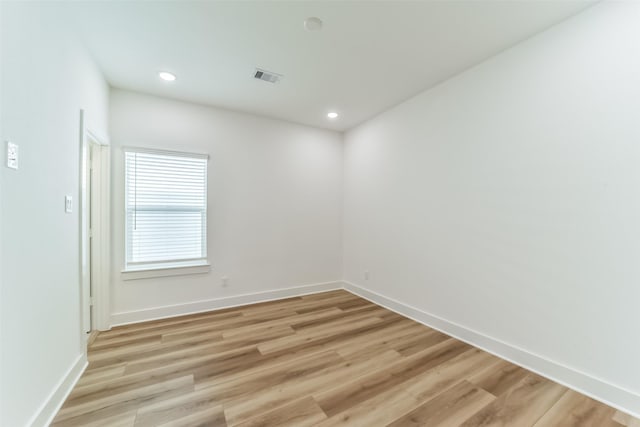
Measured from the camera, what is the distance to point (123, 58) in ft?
7.77

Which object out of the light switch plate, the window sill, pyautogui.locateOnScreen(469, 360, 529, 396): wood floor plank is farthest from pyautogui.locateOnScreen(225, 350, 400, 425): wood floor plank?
the window sill

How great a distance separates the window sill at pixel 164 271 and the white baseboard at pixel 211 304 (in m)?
0.40

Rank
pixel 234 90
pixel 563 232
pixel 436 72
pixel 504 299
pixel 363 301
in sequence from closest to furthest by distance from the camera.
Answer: pixel 563 232
pixel 504 299
pixel 436 72
pixel 234 90
pixel 363 301

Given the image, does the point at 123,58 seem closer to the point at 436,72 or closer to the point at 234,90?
the point at 234,90

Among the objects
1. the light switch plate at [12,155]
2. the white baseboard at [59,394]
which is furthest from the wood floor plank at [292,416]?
the light switch plate at [12,155]

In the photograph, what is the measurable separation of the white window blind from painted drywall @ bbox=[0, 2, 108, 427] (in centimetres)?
105

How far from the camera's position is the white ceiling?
183 centimetres

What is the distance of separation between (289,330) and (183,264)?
162 centimetres

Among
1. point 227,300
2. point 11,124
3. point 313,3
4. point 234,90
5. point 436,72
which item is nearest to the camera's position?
point 11,124

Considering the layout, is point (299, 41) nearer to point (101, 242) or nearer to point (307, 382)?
point (307, 382)

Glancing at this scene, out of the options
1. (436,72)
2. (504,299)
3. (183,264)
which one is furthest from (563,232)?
(183,264)

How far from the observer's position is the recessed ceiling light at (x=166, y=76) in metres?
2.63

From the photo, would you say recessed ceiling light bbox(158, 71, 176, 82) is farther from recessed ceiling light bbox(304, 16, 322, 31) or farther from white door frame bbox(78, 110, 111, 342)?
recessed ceiling light bbox(304, 16, 322, 31)

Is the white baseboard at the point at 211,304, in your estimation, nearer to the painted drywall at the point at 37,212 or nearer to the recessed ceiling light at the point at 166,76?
the painted drywall at the point at 37,212
